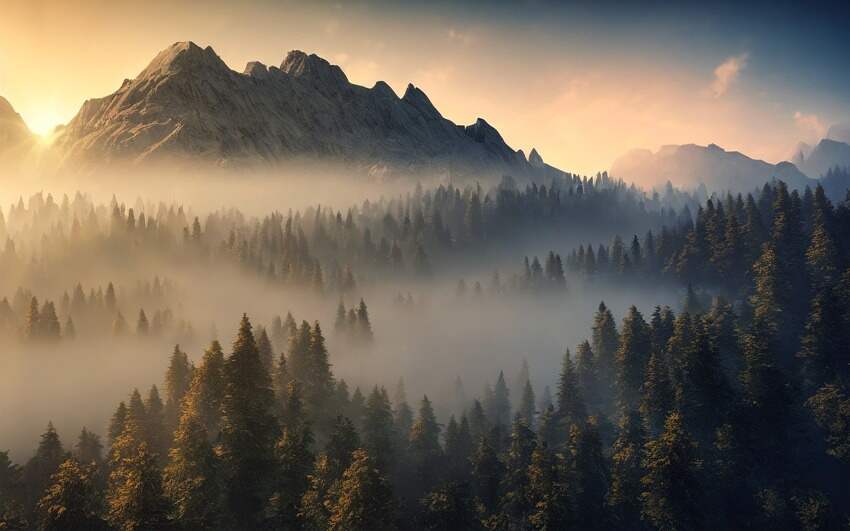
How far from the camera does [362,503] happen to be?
162 ft

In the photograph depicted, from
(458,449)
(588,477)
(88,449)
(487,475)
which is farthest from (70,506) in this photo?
(588,477)

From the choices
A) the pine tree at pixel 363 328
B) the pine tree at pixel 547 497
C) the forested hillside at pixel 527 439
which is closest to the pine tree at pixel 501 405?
the forested hillside at pixel 527 439

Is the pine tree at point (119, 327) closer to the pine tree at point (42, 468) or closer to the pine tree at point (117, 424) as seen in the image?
the pine tree at point (117, 424)

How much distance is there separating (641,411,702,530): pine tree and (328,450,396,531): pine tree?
32990mm

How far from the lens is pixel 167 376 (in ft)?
272

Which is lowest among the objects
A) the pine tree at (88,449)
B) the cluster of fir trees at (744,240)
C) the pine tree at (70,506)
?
the pine tree at (88,449)

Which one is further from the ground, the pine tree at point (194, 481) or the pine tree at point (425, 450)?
the pine tree at point (194, 481)

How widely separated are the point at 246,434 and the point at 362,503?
1265 centimetres

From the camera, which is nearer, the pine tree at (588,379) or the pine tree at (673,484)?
the pine tree at (673,484)

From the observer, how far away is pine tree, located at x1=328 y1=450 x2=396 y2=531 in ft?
160

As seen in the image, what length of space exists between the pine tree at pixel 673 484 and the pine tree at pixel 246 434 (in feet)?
141

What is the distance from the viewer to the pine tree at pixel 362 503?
48750 mm

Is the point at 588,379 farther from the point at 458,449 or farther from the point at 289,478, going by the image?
the point at 289,478

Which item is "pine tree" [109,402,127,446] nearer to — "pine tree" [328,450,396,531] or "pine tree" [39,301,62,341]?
"pine tree" [328,450,396,531]
